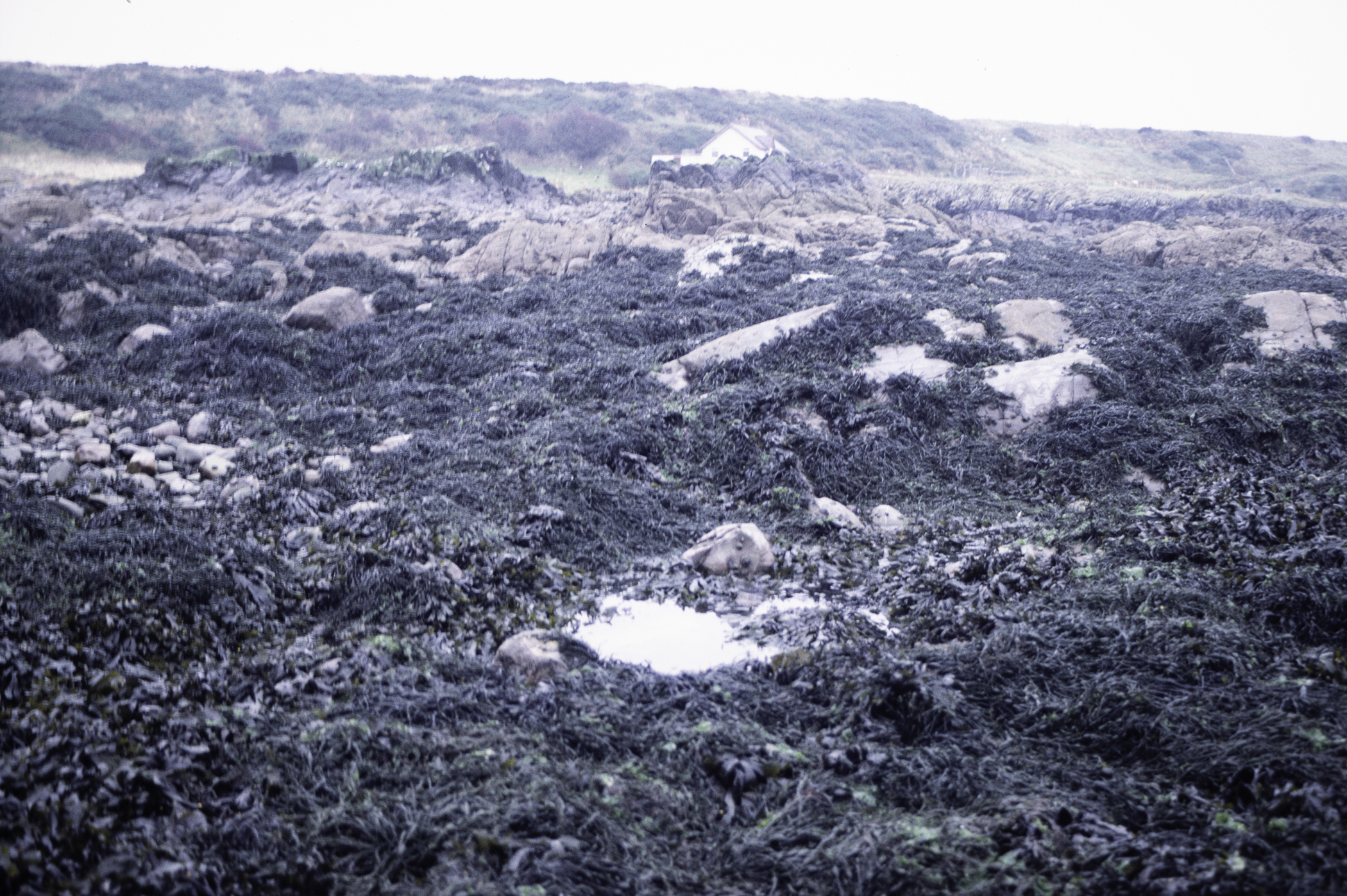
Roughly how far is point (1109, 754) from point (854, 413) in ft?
17.3

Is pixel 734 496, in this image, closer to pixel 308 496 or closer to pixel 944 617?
pixel 944 617

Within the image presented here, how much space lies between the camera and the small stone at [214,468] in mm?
6977

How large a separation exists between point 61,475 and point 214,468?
1132 mm

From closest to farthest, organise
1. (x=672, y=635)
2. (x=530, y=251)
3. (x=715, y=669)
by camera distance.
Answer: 1. (x=715, y=669)
2. (x=672, y=635)
3. (x=530, y=251)

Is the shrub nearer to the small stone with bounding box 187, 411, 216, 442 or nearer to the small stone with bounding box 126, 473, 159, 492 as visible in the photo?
the small stone with bounding box 187, 411, 216, 442

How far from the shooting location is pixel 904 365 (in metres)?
9.63

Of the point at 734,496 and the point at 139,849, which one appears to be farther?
the point at 734,496

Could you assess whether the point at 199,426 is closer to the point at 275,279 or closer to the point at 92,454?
the point at 92,454

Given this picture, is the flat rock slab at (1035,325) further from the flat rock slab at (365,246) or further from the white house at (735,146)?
the white house at (735,146)

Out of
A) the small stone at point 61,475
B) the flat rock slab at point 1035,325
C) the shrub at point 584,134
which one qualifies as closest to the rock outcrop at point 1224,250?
the flat rock slab at point 1035,325

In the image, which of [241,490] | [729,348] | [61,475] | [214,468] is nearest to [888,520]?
[729,348]

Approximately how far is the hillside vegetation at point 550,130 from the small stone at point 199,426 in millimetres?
31293

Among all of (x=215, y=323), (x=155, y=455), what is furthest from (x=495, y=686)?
(x=215, y=323)

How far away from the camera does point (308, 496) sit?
6578 millimetres
